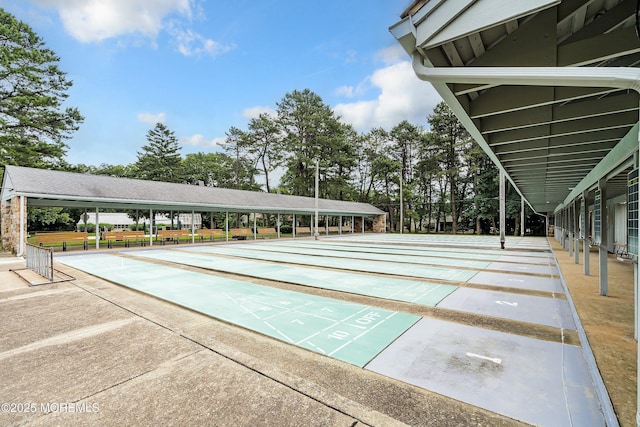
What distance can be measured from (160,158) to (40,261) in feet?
106

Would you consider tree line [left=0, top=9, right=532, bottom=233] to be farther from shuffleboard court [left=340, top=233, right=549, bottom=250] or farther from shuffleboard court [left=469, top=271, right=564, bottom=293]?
shuffleboard court [left=469, top=271, right=564, bottom=293]

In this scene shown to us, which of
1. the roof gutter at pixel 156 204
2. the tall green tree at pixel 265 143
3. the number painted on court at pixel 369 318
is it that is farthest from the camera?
the tall green tree at pixel 265 143

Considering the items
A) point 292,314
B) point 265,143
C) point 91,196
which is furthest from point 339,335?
point 265,143

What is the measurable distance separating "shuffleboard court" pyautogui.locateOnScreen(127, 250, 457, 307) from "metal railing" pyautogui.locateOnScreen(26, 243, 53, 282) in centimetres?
366

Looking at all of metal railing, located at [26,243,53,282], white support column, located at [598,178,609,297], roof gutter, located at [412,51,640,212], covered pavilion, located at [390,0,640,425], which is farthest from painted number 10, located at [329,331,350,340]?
metal railing, located at [26,243,53,282]

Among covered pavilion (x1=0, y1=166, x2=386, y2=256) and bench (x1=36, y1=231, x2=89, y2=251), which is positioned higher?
covered pavilion (x1=0, y1=166, x2=386, y2=256)

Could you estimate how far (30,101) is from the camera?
1817 centimetres

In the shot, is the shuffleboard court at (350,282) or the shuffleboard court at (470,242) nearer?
the shuffleboard court at (350,282)

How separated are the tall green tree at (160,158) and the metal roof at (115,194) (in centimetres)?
1813

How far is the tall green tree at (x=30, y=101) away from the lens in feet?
59.5

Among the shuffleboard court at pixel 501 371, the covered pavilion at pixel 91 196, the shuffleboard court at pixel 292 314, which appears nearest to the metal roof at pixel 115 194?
the covered pavilion at pixel 91 196

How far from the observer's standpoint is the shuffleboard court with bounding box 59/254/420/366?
3.48 metres

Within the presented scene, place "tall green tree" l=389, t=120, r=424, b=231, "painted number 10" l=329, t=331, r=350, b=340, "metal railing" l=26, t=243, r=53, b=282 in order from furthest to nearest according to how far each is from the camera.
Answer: "tall green tree" l=389, t=120, r=424, b=231
"metal railing" l=26, t=243, r=53, b=282
"painted number 10" l=329, t=331, r=350, b=340

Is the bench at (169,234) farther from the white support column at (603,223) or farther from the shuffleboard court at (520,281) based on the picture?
the white support column at (603,223)
